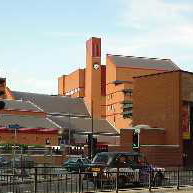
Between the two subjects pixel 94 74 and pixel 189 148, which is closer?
pixel 189 148

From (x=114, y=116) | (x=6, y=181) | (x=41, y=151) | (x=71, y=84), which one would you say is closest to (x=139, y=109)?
(x=41, y=151)

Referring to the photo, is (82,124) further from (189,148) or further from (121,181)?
(121,181)

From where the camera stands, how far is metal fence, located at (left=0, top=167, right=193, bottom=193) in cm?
2008

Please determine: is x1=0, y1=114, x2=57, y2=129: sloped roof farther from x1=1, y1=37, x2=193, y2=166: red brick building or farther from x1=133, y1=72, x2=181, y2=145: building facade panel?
x1=133, y1=72, x2=181, y2=145: building facade panel

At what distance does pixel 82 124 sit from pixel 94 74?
18.4 meters

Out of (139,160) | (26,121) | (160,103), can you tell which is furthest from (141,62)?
Answer: (139,160)

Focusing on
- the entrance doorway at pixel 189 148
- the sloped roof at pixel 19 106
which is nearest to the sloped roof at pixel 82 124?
the sloped roof at pixel 19 106

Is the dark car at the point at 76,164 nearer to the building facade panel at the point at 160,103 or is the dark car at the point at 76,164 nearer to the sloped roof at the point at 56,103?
the building facade panel at the point at 160,103

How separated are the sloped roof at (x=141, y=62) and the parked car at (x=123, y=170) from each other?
98.4 m

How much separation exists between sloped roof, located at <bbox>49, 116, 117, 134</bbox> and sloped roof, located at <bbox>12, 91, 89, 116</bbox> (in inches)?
200

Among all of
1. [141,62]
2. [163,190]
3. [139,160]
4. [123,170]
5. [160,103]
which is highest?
[141,62]

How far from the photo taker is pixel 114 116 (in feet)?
404

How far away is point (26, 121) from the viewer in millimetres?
99562

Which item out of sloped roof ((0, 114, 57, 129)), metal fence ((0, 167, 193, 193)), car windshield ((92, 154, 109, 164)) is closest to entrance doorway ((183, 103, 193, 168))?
car windshield ((92, 154, 109, 164))
